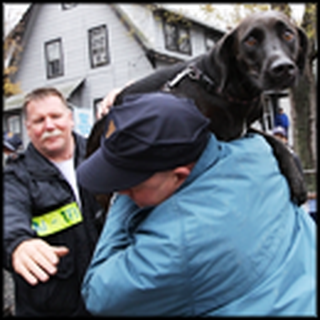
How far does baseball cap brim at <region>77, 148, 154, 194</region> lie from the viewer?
44.4 inches

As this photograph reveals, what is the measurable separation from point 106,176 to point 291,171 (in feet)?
3.53

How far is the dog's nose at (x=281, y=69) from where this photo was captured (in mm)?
1836

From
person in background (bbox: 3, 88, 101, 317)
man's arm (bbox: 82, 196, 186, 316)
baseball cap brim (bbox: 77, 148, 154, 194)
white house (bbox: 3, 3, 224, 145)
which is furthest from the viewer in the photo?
white house (bbox: 3, 3, 224, 145)

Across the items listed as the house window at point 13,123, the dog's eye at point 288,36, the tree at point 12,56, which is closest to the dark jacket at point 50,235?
the dog's eye at point 288,36

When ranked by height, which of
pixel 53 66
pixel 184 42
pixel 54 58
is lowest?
pixel 53 66

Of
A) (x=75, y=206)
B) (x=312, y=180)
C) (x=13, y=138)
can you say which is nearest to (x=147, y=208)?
(x=75, y=206)

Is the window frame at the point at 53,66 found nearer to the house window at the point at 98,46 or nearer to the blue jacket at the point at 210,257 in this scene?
the house window at the point at 98,46

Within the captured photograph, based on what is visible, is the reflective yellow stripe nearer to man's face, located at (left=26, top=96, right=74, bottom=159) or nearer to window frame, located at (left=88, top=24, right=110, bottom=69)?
man's face, located at (left=26, top=96, right=74, bottom=159)

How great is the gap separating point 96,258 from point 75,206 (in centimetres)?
93

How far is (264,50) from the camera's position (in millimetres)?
2004

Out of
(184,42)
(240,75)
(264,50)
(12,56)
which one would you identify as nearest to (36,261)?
(240,75)

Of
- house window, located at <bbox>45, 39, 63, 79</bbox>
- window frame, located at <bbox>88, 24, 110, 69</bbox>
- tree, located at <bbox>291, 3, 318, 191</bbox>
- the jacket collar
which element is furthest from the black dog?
window frame, located at <bbox>88, 24, 110, 69</bbox>

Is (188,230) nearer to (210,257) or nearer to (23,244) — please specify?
(210,257)

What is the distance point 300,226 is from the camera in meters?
1.27
